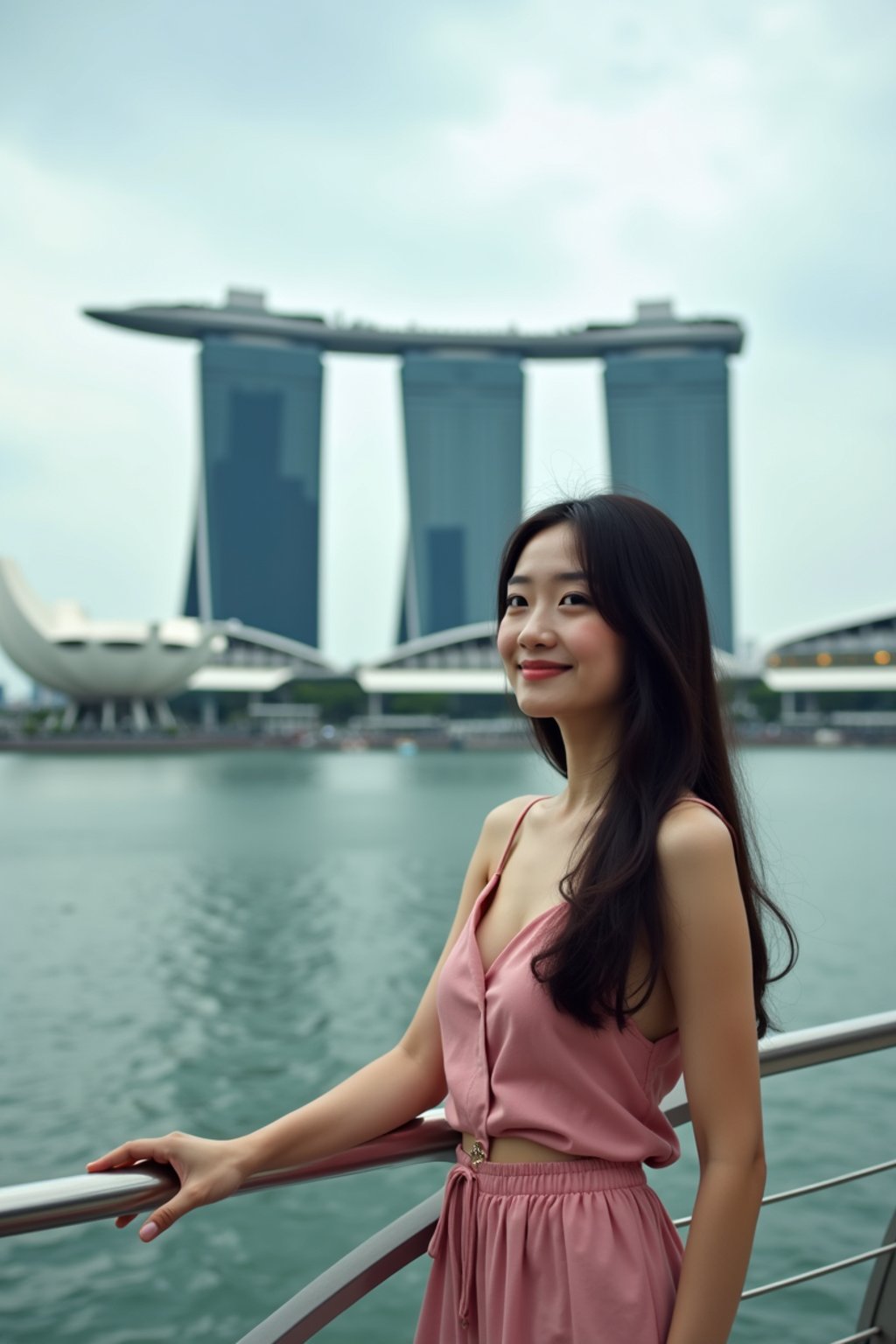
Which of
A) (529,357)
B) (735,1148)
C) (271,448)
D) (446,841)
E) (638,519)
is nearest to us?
(735,1148)

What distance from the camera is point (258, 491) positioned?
2355 inches

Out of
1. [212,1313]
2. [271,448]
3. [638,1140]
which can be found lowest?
[212,1313]

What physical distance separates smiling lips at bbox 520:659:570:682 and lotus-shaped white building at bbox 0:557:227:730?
139 feet

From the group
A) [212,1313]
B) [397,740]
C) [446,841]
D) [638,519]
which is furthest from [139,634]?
[638,519]

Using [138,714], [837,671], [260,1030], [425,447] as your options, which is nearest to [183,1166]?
[260,1030]

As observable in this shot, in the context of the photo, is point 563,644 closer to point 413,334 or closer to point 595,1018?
point 595,1018

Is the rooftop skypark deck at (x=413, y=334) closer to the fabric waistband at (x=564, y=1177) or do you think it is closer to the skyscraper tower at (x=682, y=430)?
the skyscraper tower at (x=682, y=430)

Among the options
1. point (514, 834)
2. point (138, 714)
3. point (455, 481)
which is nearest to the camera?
point (514, 834)

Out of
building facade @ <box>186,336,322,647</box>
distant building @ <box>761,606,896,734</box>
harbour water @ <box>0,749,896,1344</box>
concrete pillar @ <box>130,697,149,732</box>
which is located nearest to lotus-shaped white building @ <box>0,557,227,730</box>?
concrete pillar @ <box>130,697,149,732</box>

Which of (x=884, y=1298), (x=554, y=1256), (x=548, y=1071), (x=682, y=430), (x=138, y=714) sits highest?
(x=682, y=430)

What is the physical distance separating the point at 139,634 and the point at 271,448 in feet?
67.3

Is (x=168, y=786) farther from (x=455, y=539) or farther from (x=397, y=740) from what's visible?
(x=455, y=539)

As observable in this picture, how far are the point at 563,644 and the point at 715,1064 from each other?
39cm

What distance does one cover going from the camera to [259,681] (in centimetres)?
5322
